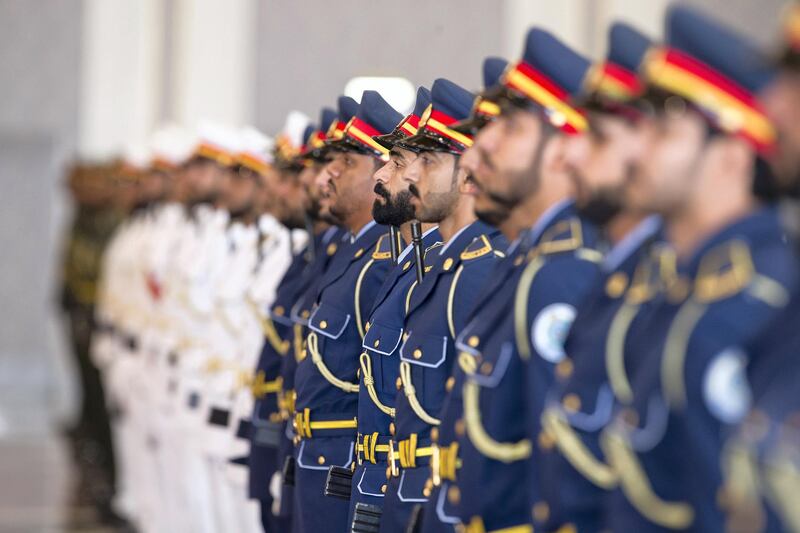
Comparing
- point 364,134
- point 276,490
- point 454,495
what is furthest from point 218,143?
point 454,495

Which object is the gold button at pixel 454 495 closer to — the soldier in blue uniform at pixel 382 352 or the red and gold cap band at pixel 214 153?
the soldier in blue uniform at pixel 382 352

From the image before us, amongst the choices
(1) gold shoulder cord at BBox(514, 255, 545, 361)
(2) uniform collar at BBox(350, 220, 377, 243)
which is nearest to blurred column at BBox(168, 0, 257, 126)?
(2) uniform collar at BBox(350, 220, 377, 243)

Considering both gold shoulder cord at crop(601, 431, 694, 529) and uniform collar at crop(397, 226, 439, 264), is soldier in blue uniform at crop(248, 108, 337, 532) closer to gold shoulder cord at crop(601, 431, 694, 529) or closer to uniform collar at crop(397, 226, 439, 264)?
uniform collar at crop(397, 226, 439, 264)

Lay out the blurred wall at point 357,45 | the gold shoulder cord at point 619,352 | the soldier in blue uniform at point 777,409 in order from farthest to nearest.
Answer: the blurred wall at point 357,45, the gold shoulder cord at point 619,352, the soldier in blue uniform at point 777,409

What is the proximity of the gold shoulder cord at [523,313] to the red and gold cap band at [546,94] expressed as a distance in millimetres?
321

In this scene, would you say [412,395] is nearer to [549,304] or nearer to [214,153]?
[549,304]

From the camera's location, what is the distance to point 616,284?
271 centimetres

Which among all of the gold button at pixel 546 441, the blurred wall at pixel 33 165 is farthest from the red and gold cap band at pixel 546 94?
the blurred wall at pixel 33 165

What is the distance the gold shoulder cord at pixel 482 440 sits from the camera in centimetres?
303

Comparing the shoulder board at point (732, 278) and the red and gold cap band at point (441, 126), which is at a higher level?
the shoulder board at point (732, 278)

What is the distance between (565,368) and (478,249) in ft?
3.53

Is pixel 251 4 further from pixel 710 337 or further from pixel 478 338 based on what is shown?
pixel 710 337

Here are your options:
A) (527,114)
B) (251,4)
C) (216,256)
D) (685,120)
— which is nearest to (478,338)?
(527,114)

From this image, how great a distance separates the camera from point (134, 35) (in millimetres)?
16484
